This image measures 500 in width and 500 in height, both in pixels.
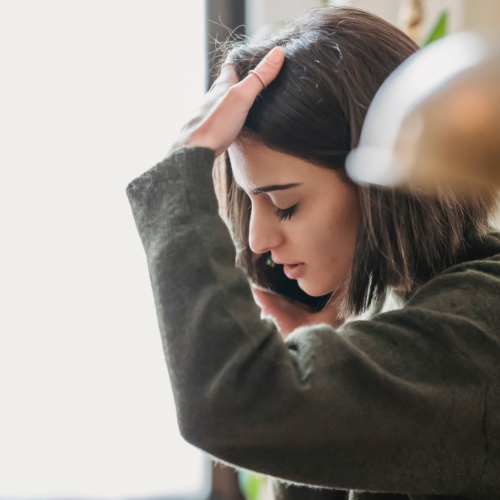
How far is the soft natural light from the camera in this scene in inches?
48.5

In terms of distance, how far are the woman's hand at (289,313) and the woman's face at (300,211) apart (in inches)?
11.5

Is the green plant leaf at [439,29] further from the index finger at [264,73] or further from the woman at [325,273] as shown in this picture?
the index finger at [264,73]

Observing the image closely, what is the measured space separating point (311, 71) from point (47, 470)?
46.6 inches

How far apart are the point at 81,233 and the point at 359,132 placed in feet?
2.71

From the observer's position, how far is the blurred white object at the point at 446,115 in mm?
227

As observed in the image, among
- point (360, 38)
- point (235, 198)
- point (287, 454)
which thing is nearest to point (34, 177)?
point (235, 198)

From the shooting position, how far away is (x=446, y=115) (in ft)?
0.77

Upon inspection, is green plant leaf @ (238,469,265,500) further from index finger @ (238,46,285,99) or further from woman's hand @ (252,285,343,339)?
index finger @ (238,46,285,99)

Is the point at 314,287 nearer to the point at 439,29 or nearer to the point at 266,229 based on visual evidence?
the point at 266,229

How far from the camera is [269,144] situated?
73 centimetres

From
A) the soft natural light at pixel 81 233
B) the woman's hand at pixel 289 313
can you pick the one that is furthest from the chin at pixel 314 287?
the soft natural light at pixel 81 233

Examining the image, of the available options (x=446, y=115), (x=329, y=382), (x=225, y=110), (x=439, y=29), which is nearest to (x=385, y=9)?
(x=439, y=29)

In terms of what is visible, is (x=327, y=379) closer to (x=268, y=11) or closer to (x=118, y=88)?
(x=118, y=88)

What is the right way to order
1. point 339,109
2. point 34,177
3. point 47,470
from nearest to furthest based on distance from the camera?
point 339,109, point 34,177, point 47,470
